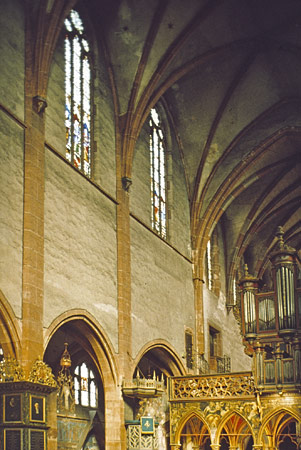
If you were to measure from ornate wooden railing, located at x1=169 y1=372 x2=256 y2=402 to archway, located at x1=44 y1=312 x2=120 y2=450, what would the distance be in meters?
2.27

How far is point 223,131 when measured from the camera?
27281mm

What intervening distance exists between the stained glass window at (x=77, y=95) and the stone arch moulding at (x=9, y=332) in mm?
5421

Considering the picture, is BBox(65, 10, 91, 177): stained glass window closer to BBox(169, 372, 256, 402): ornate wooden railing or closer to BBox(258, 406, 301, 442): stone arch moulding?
BBox(169, 372, 256, 402): ornate wooden railing

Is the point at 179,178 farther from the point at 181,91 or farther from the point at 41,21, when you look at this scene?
the point at 41,21

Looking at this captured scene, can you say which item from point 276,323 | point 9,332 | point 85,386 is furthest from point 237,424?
point 9,332

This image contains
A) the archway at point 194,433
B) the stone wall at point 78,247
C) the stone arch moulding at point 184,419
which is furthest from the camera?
the archway at point 194,433

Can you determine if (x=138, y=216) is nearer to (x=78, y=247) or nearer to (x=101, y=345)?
(x=78, y=247)

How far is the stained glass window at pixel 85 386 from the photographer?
23362 millimetres

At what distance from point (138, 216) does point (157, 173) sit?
334 cm

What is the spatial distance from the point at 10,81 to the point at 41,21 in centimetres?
195

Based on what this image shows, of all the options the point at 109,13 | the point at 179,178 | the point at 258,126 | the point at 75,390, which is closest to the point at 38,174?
the point at 109,13

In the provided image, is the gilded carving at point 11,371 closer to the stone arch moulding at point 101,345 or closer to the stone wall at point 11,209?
the stone wall at point 11,209

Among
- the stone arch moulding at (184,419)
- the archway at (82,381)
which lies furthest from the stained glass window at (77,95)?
the stone arch moulding at (184,419)

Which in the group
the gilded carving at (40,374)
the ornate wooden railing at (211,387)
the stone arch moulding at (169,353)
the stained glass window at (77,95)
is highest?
the stained glass window at (77,95)
